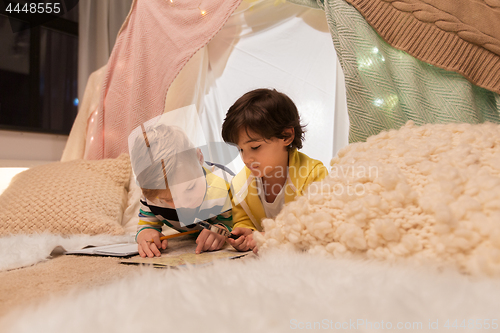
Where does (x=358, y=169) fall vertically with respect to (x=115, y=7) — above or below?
below

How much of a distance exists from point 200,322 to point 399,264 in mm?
275

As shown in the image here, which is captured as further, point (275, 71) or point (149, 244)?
point (275, 71)

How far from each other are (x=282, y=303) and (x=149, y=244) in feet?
1.70

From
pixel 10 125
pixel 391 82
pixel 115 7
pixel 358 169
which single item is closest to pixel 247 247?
pixel 358 169

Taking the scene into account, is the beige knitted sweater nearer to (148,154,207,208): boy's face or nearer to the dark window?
(148,154,207,208): boy's face

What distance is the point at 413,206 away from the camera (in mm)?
425

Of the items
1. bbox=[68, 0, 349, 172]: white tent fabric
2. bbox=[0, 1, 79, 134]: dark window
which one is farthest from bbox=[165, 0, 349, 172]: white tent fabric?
bbox=[0, 1, 79, 134]: dark window

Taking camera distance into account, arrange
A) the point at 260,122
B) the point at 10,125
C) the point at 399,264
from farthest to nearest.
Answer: the point at 10,125 → the point at 260,122 → the point at 399,264

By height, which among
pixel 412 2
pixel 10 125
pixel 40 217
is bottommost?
pixel 40 217

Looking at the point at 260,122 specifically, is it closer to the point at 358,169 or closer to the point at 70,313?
the point at 358,169

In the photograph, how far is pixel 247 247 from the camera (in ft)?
2.32

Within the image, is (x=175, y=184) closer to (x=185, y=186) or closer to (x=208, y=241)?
(x=185, y=186)

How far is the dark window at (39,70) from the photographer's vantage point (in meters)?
1.87

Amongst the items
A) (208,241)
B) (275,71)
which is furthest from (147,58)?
(208,241)
